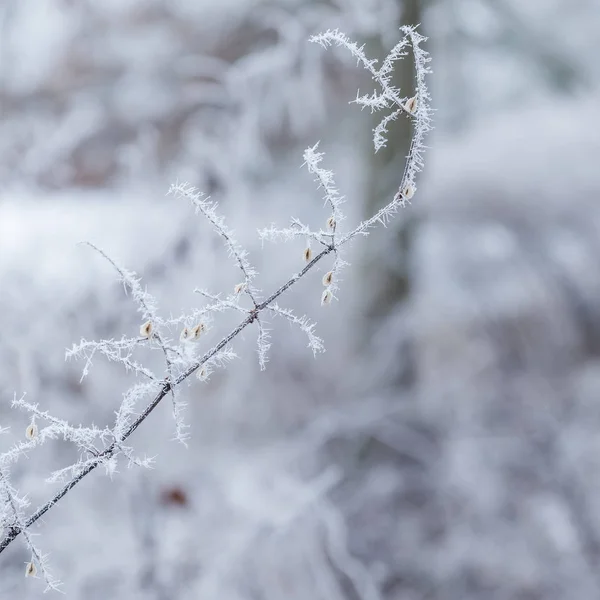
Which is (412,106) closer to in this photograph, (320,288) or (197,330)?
(197,330)

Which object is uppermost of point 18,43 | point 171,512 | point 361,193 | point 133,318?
point 18,43

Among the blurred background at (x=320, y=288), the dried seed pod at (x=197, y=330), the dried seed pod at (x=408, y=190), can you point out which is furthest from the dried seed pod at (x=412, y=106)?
the blurred background at (x=320, y=288)

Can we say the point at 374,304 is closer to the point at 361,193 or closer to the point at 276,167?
the point at 361,193

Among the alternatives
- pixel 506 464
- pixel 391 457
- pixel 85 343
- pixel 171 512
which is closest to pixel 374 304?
pixel 391 457

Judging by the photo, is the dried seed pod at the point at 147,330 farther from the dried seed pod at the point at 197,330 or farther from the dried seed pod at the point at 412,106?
the dried seed pod at the point at 412,106

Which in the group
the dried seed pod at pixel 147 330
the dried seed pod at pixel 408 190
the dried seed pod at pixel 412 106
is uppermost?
the dried seed pod at pixel 412 106

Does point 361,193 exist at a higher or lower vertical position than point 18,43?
lower

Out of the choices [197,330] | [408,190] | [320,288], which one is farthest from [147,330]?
[320,288]

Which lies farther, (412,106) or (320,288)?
(320,288)
